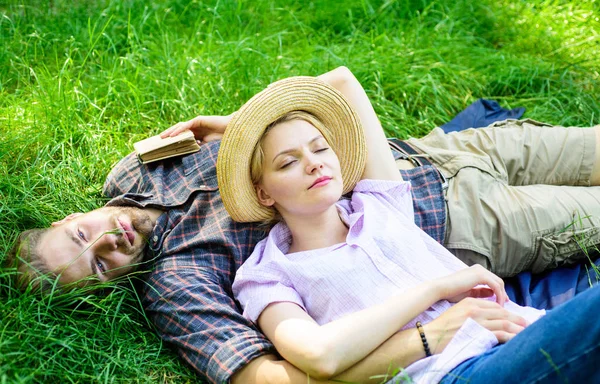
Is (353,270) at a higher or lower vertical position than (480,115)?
lower

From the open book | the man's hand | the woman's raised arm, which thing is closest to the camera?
the woman's raised arm

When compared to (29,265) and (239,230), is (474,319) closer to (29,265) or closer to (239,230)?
(239,230)

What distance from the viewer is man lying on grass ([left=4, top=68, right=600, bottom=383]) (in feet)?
10.4

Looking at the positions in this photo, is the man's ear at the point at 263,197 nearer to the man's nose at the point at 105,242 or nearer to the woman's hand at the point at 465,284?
the man's nose at the point at 105,242

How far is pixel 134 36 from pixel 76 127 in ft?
4.63

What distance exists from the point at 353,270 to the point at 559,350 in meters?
1.09

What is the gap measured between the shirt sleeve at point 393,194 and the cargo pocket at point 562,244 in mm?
782

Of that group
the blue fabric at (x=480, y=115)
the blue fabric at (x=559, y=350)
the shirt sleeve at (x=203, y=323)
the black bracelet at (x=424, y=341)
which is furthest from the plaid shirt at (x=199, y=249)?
the blue fabric at (x=480, y=115)

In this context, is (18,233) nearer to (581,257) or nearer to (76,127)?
(76,127)

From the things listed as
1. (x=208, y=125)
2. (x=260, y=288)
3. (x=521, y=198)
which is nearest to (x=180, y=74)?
(x=208, y=125)

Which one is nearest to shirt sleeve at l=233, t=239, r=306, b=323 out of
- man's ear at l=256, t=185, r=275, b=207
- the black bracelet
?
man's ear at l=256, t=185, r=275, b=207

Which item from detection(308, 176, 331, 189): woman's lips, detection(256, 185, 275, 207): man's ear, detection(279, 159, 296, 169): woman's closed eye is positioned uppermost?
detection(279, 159, 296, 169): woman's closed eye

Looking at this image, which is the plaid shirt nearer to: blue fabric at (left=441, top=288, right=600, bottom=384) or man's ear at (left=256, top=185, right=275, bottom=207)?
man's ear at (left=256, top=185, right=275, bottom=207)

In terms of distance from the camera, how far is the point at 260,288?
10.7 feet
